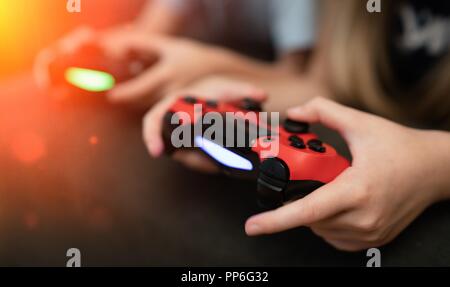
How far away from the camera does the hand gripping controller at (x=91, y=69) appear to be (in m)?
0.58

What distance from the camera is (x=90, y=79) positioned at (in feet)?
1.95

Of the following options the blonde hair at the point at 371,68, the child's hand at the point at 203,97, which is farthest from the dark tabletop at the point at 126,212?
the blonde hair at the point at 371,68

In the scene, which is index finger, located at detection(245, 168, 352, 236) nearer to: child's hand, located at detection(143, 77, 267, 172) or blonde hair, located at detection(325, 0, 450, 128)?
child's hand, located at detection(143, 77, 267, 172)

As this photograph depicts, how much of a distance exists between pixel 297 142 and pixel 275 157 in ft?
0.09

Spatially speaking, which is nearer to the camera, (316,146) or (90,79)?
(316,146)

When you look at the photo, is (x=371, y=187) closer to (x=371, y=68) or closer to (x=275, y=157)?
(x=275, y=157)

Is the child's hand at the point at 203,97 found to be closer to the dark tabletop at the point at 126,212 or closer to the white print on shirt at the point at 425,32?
the dark tabletop at the point at 126,212

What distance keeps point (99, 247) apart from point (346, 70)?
0.46 m

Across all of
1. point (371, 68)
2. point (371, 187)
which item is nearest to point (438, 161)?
point (371, 187)

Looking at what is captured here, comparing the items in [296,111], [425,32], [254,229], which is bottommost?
[254,229]

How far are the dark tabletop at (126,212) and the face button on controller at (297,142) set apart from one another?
0.19ft

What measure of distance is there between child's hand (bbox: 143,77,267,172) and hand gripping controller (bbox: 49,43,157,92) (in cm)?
12

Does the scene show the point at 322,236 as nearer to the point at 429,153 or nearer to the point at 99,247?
the point at 429,153

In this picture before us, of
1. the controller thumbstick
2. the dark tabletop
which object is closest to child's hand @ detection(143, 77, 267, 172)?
the dark tabletop
